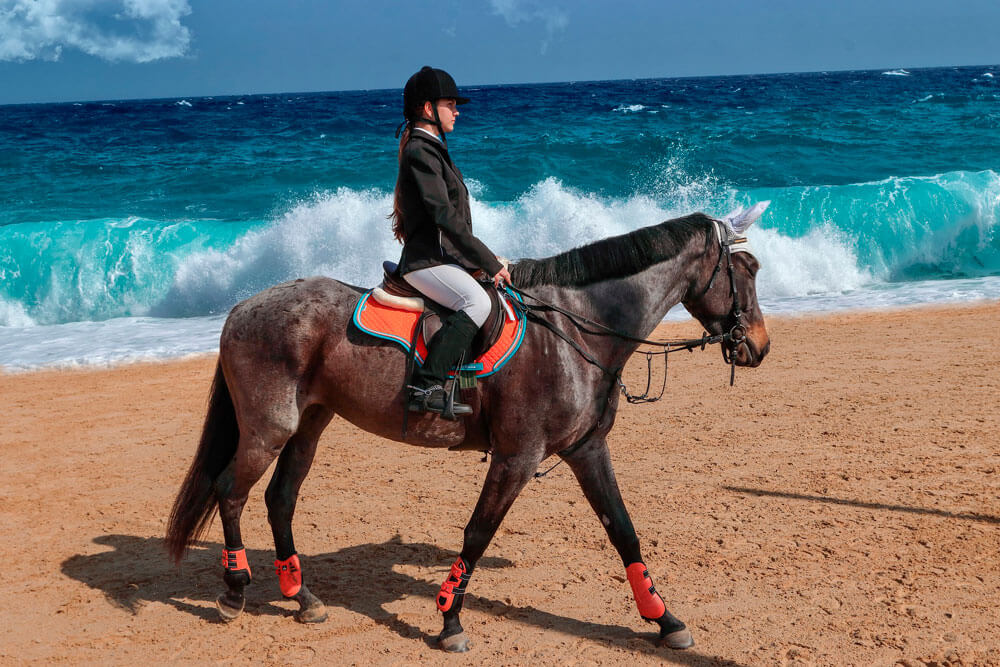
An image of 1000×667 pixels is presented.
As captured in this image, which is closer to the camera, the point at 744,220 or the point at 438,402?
the point at 438,402

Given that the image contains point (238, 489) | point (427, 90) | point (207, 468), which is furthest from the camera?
point (207, 468)

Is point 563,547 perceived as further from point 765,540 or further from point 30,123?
point 30,123

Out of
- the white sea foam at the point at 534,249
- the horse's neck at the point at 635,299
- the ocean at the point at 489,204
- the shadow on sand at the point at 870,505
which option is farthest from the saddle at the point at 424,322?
the white sea foam at the point at 534,249

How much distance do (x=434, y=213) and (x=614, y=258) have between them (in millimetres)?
868

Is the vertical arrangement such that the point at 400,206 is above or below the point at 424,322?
above

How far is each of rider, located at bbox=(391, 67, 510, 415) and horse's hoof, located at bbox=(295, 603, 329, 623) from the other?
49.2 inches

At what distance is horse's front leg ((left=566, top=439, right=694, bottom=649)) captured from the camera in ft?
12.8

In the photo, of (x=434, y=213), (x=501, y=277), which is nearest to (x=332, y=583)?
(x=501, y=277)

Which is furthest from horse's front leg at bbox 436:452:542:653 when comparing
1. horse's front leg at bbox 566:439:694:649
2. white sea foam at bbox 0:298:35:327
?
white sea foam at bbox 0:298:35:327

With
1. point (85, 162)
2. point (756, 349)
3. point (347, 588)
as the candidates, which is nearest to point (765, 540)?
point (756, 349)

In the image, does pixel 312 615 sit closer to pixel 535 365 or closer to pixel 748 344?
pixel 535 365

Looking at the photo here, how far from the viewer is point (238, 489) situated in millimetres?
4176

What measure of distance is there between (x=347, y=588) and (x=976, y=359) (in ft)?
22.2

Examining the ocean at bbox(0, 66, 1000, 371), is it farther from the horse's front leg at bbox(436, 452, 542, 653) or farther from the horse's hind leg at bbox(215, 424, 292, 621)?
the horse's front leg at bbox(436, 452, 542, 653)
